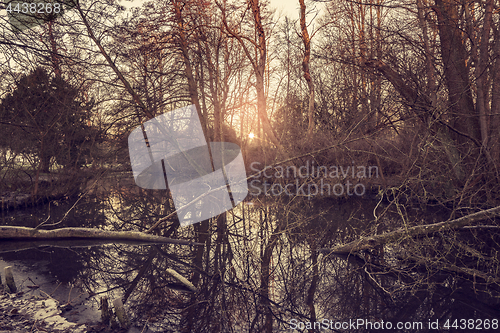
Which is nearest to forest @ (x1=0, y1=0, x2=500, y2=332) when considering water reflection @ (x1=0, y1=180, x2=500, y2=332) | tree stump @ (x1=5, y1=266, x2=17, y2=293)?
water reflection @ (x1=0, y1=180, x2=500, y2=332)

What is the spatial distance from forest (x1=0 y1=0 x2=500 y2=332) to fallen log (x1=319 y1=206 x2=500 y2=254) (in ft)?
0.15

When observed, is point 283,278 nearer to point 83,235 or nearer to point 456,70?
point 83,235

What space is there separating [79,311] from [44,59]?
457 centimetres

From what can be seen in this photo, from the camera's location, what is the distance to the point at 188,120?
1488 centimetres

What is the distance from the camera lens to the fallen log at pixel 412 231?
6.07 meters

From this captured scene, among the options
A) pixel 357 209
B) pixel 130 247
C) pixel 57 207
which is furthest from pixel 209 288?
pixel 57 207

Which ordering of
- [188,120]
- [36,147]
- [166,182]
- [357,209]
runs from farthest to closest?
[166,182], [188,120], [36,147], [357,209]

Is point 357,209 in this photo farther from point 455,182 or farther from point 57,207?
point 57,207

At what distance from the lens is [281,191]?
11492 mm

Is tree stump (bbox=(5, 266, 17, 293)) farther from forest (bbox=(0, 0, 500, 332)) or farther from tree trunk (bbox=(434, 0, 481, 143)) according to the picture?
tree trunk (bbox=(434, 0, 481, 143))

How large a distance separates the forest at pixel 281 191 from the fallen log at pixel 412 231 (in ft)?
0.15

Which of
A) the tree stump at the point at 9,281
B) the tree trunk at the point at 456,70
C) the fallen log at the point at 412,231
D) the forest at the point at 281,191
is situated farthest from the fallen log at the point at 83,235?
the tree trunk at the point at 456,70

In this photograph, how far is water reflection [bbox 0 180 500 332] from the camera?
5.10m

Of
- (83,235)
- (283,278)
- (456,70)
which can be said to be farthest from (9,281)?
(456,70)
